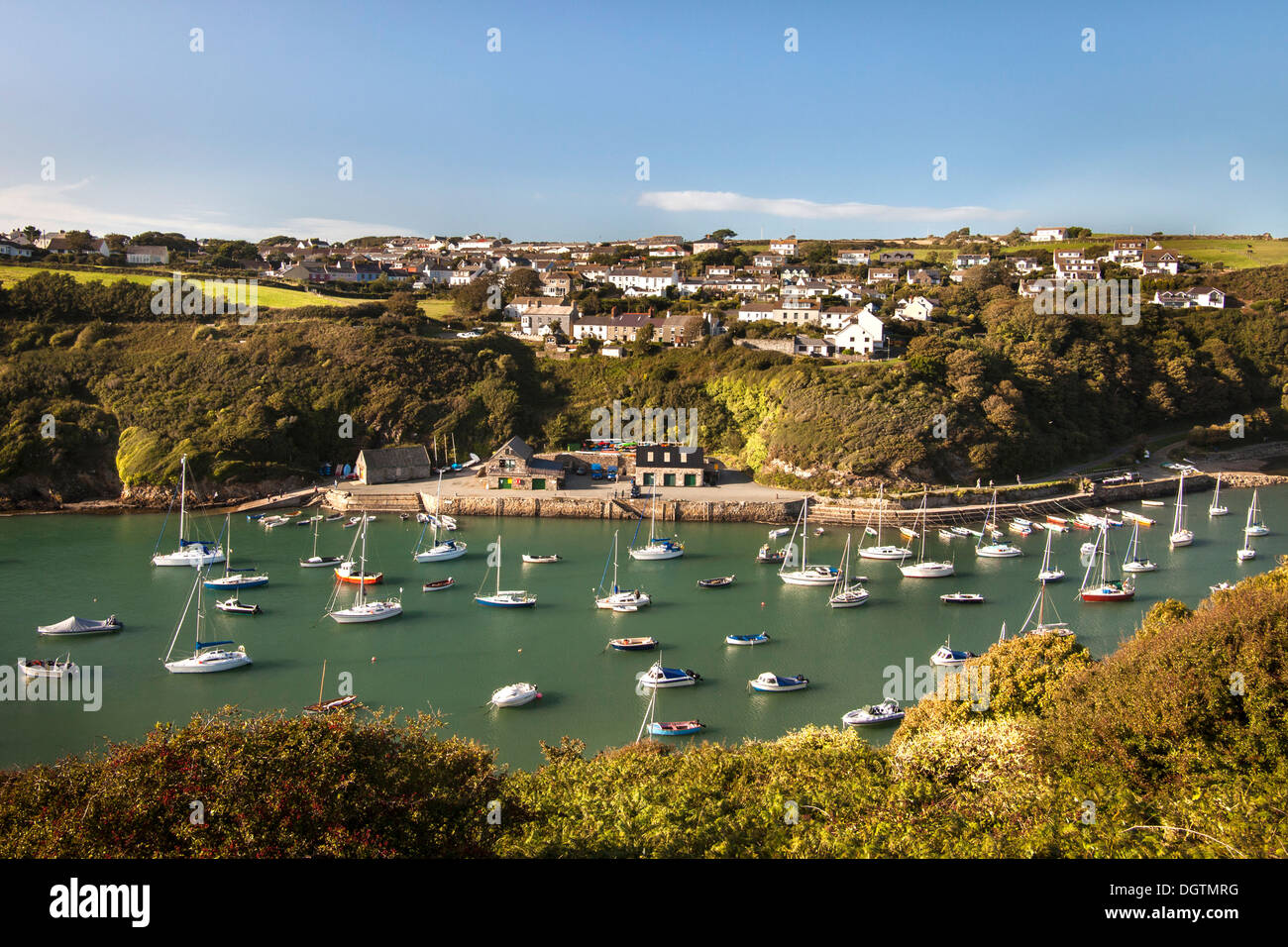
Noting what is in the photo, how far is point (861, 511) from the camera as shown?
29.3m

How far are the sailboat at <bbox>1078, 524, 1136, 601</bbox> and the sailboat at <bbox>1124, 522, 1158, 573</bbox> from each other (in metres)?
0.54

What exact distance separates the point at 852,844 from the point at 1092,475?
31720mm

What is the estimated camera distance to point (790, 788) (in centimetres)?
892

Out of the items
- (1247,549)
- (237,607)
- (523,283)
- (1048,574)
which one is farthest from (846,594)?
(523,283)

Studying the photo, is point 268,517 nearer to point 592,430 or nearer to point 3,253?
point 592,430

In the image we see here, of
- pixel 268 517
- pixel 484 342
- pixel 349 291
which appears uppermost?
pixel 349 291

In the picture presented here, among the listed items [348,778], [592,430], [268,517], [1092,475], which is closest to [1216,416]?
[1092,475]

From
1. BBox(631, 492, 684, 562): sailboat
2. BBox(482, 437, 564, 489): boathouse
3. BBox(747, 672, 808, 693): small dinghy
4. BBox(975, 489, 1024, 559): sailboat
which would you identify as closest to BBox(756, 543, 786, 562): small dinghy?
BBox(631, 492, 684, 562): sailboat

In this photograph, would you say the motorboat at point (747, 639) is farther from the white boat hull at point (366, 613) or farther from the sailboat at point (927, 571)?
the white boat hull at point (366, 613)

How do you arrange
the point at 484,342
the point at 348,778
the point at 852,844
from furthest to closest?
the point at 484,342 → the point at 348,778 → the point at 852,844

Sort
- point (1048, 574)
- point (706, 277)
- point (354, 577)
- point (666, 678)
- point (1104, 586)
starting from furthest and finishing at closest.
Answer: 1. point (706, 277)
2. point (1048, 574)
3. point (354, 577)
4. point (1104, 586)
5. point (666, 678)

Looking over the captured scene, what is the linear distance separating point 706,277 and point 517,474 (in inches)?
1313

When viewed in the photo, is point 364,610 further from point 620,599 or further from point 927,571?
point 927,571

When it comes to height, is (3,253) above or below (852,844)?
above
